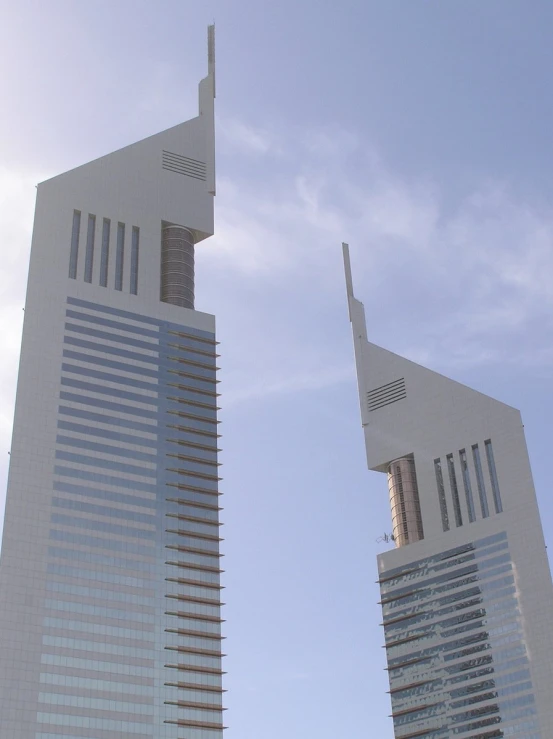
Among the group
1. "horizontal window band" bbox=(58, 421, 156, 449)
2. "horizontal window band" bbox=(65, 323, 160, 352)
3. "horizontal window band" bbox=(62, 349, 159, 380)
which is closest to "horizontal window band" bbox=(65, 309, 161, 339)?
"horizontal window band" bbox=(65, 323, 160, 352)

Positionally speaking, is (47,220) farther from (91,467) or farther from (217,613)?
(217,613)

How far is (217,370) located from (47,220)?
3877 cm

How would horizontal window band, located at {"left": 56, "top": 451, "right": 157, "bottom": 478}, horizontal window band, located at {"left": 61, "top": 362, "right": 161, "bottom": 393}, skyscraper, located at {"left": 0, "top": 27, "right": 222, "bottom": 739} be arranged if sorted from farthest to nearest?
horizontal window band, located at {"left": 61, "top": 362, "right": 161, "bottom": 393}
horizontal window band, located at {"left": 56, "top": 451, "right": 157, "bottom": 478}
skyscraper, located at {"left": 0, "top": 27, "right": 222, "bottom": 739}

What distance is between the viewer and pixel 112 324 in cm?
17750

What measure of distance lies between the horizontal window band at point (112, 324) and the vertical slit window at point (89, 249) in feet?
27.6

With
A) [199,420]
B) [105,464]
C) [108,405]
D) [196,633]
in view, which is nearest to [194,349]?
[199,420]

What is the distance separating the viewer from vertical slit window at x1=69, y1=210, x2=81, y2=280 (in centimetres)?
18075

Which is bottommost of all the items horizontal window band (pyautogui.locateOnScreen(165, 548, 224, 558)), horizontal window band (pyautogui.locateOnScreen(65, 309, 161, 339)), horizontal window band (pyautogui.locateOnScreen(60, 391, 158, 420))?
horizontal window band (pyautogui.locateOnScreen(165, 548, 224, 558))

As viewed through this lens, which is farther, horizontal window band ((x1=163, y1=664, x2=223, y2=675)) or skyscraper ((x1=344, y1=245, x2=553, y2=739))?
skyscraper ((x1=344, y1=245, x2=553, y2=739))

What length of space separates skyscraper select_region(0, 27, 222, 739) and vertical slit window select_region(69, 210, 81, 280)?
10.4 inches

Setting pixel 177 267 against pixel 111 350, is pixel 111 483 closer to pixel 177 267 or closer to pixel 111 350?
pixel 111 350

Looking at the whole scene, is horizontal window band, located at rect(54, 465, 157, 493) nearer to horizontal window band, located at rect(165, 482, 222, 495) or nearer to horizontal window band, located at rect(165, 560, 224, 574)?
horizontal window band, located at rect(165, 482, 222, 495)

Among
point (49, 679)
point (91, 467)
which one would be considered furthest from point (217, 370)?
point (49, 679)

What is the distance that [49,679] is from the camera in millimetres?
141000
